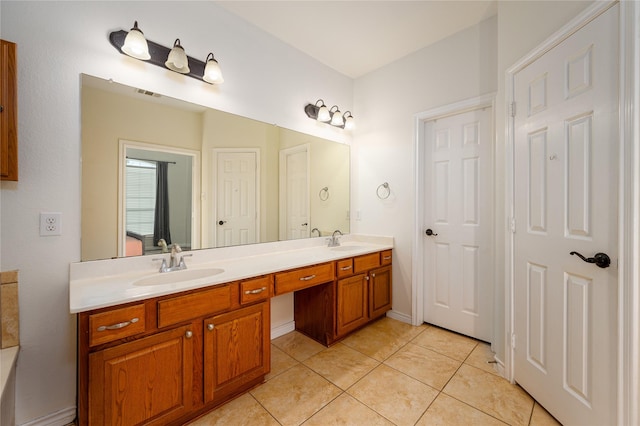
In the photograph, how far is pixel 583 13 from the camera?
1254 mm

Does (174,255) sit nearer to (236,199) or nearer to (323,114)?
(236,199)

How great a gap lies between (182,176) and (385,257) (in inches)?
78.3

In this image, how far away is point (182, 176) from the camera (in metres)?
1.87

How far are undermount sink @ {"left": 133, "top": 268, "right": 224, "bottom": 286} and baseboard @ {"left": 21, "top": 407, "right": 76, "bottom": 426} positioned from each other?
79 cm

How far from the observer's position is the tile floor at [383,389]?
4.88 ft

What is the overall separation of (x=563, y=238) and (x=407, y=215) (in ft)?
4.39

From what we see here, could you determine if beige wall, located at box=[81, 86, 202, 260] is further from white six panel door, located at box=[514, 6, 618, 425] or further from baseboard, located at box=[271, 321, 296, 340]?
white six panel door, located at box=[514, 6, 618, 425]

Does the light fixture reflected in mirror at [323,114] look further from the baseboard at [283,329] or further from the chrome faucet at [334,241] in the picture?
the baseboard at [283,329]

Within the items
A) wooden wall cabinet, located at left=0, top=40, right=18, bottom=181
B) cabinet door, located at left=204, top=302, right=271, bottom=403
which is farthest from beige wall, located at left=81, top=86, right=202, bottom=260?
cabinet door, located at left=204, top=302, right=271, bottom=403

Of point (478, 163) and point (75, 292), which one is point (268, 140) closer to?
point (75, 292)

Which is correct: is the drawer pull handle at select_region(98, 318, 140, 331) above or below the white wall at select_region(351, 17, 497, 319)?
below

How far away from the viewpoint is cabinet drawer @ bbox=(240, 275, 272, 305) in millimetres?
1590

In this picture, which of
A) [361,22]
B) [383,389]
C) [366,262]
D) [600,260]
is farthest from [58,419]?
[361,22]

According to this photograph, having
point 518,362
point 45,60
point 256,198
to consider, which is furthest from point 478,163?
point 45,60
